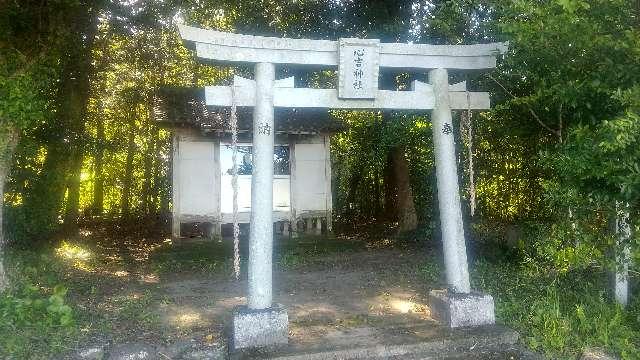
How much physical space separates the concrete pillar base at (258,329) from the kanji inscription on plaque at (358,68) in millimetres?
2525

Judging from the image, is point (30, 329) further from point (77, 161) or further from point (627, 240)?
point (77, 161)

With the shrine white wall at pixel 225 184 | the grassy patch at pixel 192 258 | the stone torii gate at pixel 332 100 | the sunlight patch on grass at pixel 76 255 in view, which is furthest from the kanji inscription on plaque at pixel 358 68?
the sunlight patch on grass at pixel 76 255

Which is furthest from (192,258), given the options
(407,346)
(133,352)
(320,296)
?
(407,346)

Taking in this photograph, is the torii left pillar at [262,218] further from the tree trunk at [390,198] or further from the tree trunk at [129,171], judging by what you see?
the tree trunk at [129,171]

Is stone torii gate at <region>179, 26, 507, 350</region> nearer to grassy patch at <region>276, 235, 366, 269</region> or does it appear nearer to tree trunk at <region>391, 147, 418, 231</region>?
grassy patch at <region>276, 235, 366, 269</region>

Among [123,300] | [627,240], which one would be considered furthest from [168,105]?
[627,240]

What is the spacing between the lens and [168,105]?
1107 cm

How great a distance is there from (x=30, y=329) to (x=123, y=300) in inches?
63.0

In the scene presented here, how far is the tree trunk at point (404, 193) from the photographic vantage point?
12.2 m

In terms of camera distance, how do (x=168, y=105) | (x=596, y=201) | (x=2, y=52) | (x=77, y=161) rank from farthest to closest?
(x=77, y=161) → (x=168, y=105) → (x=2, y=52) → (x=596, y=201)

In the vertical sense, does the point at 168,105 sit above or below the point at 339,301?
above

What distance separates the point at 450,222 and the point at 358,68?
83.0 inches

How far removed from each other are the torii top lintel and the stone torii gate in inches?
0.4

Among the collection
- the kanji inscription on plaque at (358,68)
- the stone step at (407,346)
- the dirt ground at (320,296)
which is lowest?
the stone step at (407,346)
